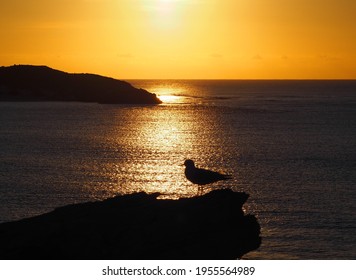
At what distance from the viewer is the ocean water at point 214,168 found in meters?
45.1

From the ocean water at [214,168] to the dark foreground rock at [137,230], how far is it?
605 cm

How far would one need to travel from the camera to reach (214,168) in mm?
73750

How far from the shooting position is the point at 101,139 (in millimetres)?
109062

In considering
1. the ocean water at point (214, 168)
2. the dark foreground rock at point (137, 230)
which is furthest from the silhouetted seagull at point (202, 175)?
the ocean water at point (214, 168)

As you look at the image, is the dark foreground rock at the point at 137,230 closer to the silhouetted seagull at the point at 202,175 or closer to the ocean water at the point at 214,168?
the silhouetted seagull at the point at 202,175

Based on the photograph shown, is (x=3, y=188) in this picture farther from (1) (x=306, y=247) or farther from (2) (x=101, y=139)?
(2) (x=101, y=139)

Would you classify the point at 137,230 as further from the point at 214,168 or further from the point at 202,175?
the point at 214,168

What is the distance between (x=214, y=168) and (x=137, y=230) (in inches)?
1752

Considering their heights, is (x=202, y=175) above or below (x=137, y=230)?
above

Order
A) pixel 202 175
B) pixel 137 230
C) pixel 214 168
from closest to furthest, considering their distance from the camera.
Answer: pixel 137 230 < pixel 202 175 < pixel 214 168

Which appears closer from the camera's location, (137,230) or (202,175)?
(137,230)

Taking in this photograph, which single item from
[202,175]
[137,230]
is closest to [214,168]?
[202,175]

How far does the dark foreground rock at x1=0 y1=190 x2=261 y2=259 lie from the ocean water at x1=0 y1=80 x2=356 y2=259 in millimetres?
6049

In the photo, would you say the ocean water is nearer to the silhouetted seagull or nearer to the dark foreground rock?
the dark foreground rock
